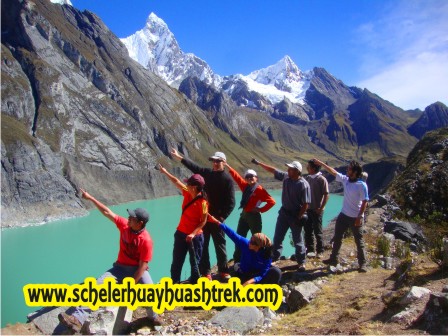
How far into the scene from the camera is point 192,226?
6926 millimetres

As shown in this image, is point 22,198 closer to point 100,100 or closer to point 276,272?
point 100,100

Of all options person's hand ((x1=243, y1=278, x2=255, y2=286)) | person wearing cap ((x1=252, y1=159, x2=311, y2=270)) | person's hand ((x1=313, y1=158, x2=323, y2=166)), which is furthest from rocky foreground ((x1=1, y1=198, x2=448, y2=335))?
person's hand ((x1=313, y1=158, x2=323, y2=166))

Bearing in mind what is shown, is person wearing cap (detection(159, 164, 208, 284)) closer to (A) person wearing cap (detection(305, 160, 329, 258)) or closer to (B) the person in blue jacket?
(B) the person in blue jacket

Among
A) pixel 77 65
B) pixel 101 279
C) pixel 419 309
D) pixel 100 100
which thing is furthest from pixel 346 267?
pixel 77 65

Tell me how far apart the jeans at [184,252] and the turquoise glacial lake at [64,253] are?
11.4 m

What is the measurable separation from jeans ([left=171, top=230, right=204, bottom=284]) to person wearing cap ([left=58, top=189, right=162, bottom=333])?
1.04 meters

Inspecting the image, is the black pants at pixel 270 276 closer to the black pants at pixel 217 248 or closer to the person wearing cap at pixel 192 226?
the person wearing cap at pixel 192 226

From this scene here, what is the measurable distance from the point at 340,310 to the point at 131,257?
3.46 m

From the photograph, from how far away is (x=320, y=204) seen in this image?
370 inches

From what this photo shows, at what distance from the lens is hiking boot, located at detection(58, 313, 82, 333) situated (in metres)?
5.73

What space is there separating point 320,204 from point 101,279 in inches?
220

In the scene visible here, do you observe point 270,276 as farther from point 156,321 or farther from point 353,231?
point 353,231

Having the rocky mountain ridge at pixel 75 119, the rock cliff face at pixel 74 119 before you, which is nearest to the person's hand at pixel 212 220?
the rocky mountain ridge at pixel 75 119

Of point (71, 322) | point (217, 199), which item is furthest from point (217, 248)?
point (71, 322)
